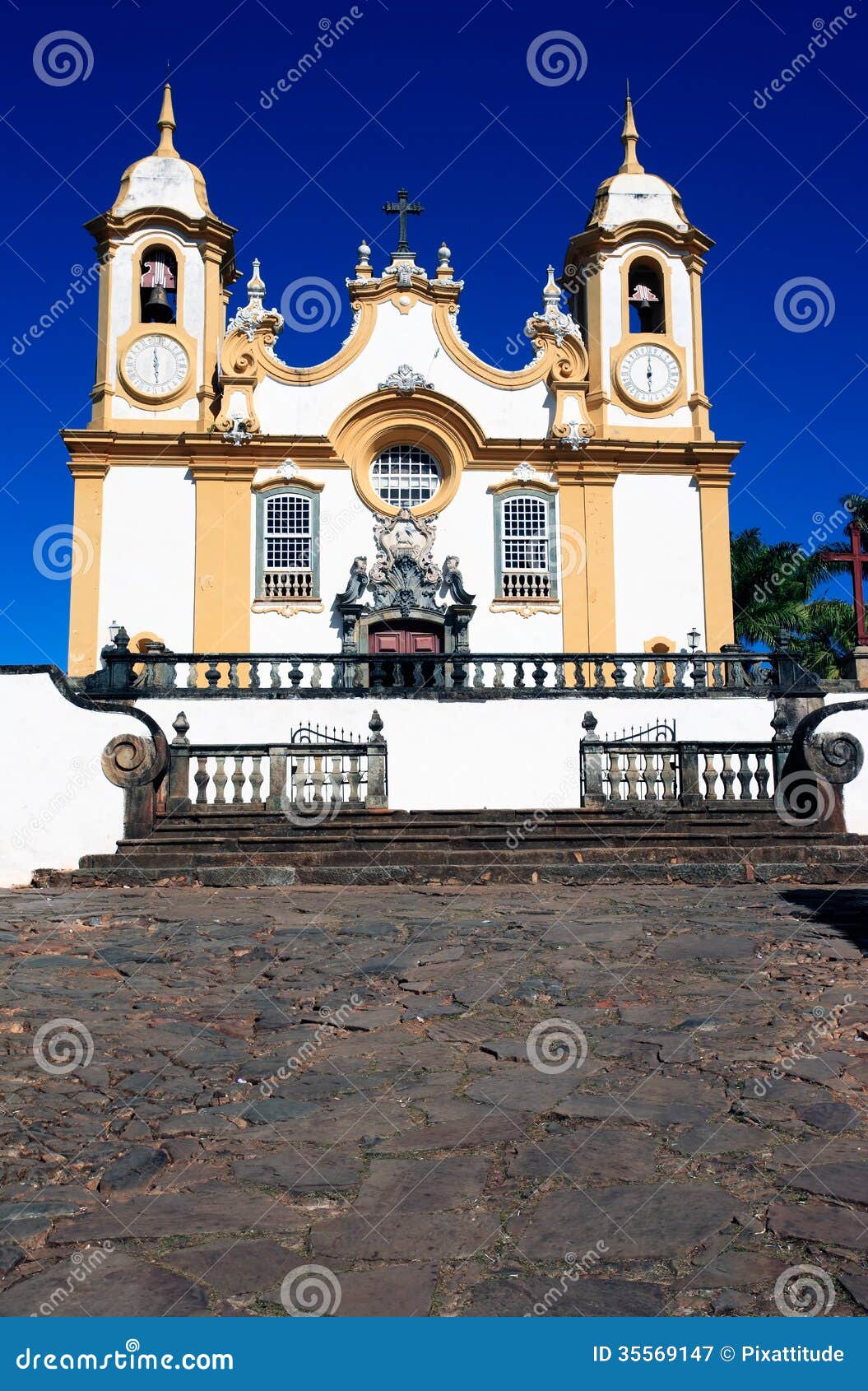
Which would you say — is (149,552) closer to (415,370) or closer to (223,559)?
(223,559)

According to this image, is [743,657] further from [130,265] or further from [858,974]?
[130,265]

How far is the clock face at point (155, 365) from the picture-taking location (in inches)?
859

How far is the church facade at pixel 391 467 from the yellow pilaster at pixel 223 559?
35 mm

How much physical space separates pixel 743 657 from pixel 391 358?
9.80 m

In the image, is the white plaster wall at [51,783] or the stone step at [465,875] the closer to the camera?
the stone step at [465,875]

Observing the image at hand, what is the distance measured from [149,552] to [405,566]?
4704mm

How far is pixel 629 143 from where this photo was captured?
2448cm

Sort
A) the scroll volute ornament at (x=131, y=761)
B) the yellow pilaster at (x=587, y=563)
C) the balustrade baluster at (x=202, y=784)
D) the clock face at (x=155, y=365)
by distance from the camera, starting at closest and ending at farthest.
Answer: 1. the scroll volute ornament at (x=131, y=761)
2. the balustrade baluster at (x=202, y=784)
3. the yellow pilaster at (x=587, y=563)
4. the clock face at (x=155, y=365)

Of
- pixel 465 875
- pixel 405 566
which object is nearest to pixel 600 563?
pixel 405 566

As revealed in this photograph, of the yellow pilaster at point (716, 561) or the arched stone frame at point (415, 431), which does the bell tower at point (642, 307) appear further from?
the arched stone frame at point (415, 431)

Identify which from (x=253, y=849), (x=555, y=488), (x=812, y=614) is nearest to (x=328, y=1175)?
(x=253, y=849)

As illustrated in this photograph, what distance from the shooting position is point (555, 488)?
2170cm

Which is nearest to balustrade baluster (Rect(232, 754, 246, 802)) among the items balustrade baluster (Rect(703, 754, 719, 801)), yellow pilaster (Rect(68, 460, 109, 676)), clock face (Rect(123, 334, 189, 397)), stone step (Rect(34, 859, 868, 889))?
stone step (Rect(34, 859, 868, 889))

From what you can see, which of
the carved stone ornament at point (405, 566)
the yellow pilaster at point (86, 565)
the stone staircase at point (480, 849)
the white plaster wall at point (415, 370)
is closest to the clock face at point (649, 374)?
the white plaster wall at point (415, 370)
